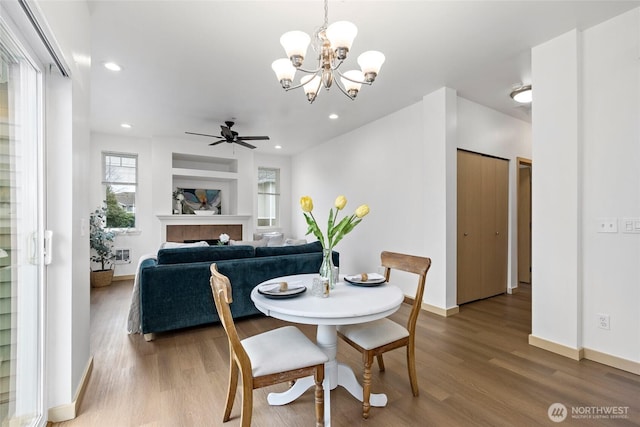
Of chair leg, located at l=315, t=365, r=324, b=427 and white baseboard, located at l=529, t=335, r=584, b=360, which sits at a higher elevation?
chair leg, located at l=315, t=365, r=324, b=427

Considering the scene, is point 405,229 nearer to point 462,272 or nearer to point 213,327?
point 462,272

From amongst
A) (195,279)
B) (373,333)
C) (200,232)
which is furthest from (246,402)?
(200,232)

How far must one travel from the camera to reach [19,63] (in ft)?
4.57

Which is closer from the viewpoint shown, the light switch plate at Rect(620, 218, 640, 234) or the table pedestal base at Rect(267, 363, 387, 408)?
the table pedestal base at Rect(267, 363, 387, 408)

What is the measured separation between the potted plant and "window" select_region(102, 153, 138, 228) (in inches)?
9.0

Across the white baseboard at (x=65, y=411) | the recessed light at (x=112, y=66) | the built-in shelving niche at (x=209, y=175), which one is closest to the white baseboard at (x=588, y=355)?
the white baseboard at (x=65, y=411)

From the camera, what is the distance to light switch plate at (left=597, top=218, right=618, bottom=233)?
7.36ft

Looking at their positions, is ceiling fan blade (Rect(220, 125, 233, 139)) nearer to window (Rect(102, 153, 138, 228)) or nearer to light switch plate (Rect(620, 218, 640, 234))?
window (Rect(102, 153, 138, 228))

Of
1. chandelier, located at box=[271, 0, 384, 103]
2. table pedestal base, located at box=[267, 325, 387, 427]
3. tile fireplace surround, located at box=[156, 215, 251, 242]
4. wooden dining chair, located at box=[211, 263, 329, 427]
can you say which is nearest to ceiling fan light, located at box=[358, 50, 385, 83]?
chandelier, located at box=[271, 0, 384, 103]

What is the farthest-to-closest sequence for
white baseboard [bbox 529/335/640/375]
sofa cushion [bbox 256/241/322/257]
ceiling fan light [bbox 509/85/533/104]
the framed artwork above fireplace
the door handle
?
the framed artwork above fireplace, sofa cushion [bbox 256/241/322/257], ceiling fan light [bbox 509/85/533/104], white baseboard [bbox 529/335/640/375], the door handle

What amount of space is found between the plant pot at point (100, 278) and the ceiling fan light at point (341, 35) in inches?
206

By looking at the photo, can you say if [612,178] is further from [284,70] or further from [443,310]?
[284,70]

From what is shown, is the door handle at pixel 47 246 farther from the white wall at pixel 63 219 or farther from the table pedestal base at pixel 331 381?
the table pedestal base at pixel 331 381

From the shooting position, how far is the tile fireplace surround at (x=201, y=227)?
5591mm
